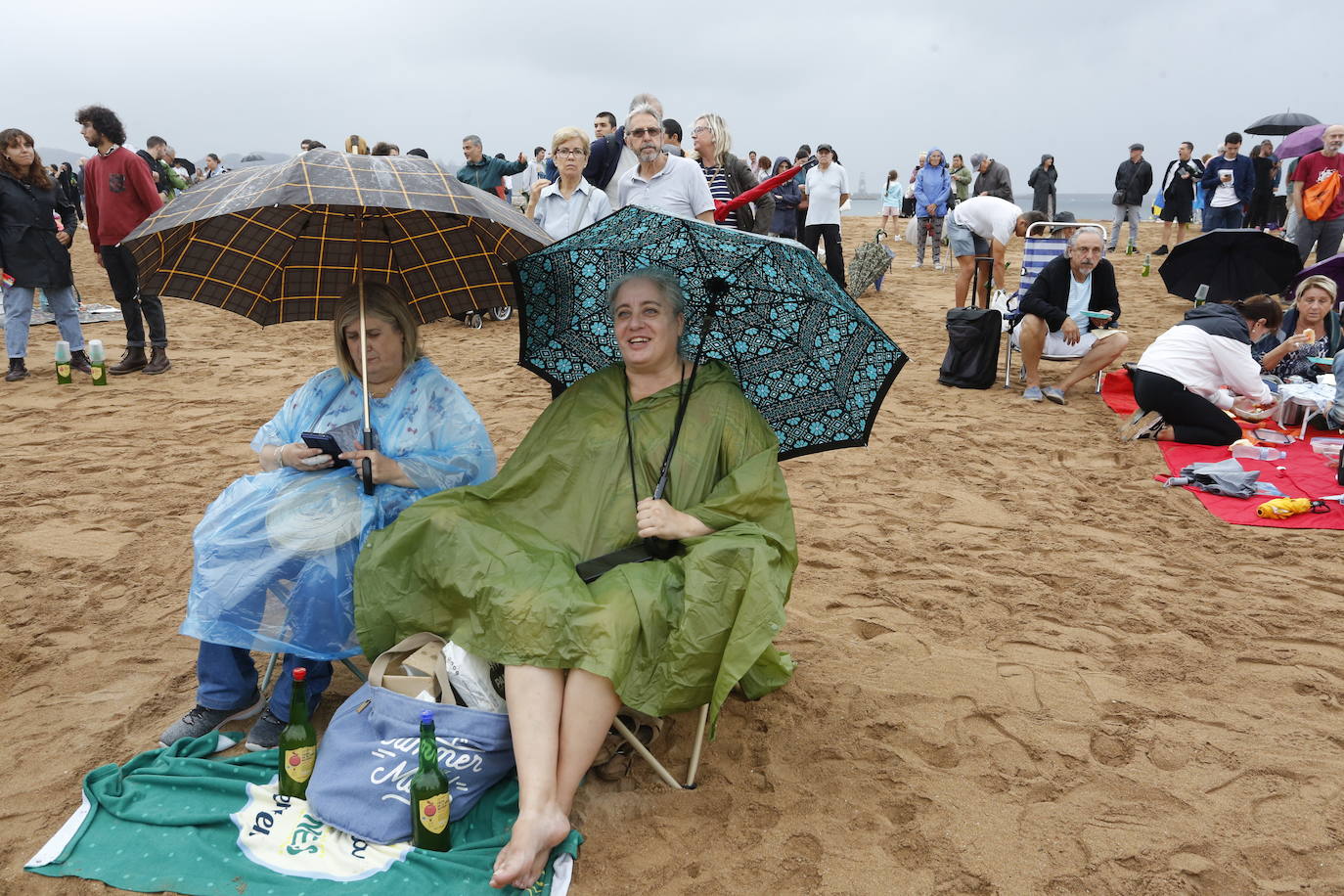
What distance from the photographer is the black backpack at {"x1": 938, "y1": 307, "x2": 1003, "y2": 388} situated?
7703 mm

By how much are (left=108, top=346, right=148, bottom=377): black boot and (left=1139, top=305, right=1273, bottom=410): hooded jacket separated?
8.17m

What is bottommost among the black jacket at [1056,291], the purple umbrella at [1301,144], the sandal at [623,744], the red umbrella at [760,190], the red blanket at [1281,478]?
the red blanket at [1281,478]

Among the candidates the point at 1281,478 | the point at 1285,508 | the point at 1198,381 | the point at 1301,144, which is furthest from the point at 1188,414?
the point at 1301,144

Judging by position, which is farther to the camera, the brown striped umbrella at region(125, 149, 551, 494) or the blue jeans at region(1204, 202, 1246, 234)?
the blue jeans at region(1204, 202, 1246, 234)

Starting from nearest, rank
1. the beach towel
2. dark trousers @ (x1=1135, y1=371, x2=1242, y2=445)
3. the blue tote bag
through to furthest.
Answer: the beach towel → the blue tote bag → dark trousers @ (x1=1135, y1=371, x2=1242, y2=445)

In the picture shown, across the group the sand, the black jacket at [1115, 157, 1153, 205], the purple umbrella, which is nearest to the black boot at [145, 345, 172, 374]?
the sand

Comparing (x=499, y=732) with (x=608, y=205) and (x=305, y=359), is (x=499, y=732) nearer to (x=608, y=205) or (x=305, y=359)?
(x=608, y=205)

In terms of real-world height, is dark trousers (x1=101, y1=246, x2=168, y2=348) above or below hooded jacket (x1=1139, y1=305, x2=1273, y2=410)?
above

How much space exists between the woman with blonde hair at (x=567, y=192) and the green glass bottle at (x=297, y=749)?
394cm

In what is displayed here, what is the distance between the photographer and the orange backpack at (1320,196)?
9703 mm

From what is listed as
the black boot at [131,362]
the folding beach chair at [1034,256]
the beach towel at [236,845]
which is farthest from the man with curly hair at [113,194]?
the folding beach chair at [1034,256]

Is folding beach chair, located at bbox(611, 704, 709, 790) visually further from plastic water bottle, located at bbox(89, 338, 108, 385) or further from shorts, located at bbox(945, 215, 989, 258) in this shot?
shorts, located at bbox(945, 215, 989, 258)

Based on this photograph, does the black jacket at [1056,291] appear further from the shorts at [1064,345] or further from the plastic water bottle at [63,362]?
the plastic water bottle at [63,362]

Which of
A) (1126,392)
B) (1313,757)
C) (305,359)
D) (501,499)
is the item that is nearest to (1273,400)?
(1126,392)
